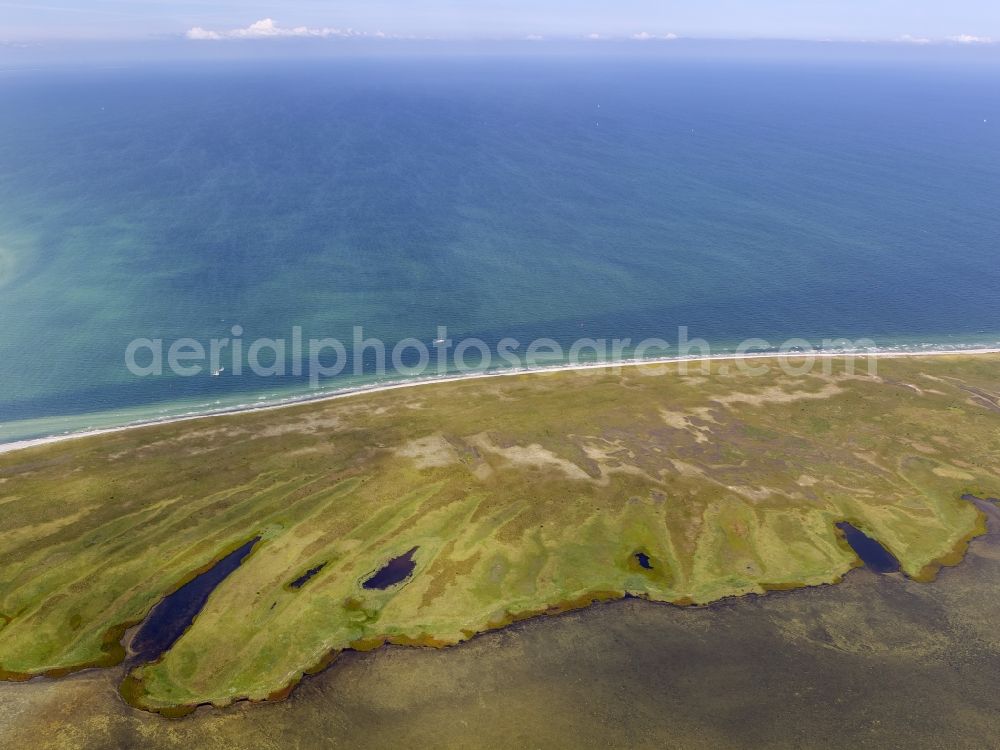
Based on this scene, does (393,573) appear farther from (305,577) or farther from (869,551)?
(869,551)

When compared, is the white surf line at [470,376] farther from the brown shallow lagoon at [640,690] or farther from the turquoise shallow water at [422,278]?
the brown shallow lagoon at [640,690]

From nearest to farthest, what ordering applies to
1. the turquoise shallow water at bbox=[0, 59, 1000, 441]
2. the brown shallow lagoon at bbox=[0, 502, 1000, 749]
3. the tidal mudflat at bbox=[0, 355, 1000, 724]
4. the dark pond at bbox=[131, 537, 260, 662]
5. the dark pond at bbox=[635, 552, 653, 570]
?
the brown shallow lagoon at bbox=[0, 502, 1000, 749] < the dark pond at bbox=[131, 537, 260, 662] < the tidal mudflat at bbox=[0, 355, 1000, 724] < the dark pond at bbox=[635, 552, 653, 570] < the turquoise shallow water at bbox=[0, 59, 1000, 441]

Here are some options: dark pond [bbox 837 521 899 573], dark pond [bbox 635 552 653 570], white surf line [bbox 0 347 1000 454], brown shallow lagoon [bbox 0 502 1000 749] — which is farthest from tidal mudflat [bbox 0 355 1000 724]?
white surf line [bbox 0 347 1000 454]

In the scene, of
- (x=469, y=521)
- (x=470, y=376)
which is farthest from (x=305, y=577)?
(x=470, y=376)

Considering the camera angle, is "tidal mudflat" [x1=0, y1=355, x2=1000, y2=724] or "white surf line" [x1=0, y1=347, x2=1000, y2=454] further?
"white surf line" [x1=0, y1=347, x2=1000, y2=454]

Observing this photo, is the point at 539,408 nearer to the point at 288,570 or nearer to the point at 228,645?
the point at 288,570

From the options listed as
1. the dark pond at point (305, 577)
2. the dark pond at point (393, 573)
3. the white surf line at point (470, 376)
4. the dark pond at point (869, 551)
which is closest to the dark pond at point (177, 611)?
the dark pond at point (305, 577)

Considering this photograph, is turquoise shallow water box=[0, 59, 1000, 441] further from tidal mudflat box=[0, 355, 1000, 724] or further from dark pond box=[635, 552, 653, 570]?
dark pond box=[635, 552, 653, 570]
